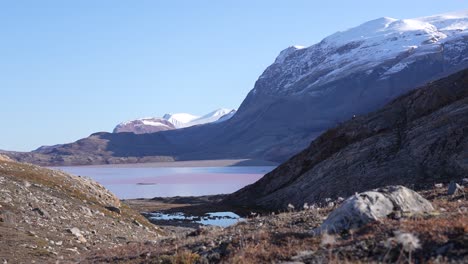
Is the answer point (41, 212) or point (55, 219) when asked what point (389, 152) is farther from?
point (41, 212)

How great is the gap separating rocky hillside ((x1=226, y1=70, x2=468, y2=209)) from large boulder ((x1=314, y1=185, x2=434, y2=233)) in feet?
123

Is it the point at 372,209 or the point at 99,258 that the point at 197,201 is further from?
the point at 372,209

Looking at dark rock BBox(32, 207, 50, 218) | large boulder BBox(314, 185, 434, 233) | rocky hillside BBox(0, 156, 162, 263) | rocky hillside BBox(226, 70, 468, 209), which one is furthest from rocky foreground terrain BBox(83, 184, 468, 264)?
rocky hillside BBox(226, 70, 468, 209)

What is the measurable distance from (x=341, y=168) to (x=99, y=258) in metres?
51.1

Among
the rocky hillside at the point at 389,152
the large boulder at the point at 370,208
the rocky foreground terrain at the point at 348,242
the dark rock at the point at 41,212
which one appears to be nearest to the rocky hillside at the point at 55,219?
the dark rock at the point at 41,212

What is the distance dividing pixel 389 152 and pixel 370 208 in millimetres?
51872

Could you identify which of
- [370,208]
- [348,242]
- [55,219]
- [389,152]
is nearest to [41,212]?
[55,219]

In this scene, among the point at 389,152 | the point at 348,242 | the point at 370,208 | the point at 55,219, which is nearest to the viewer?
the point at 348,242

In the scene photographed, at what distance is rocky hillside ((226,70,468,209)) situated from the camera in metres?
57.0

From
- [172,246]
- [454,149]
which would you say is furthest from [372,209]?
[454,149]

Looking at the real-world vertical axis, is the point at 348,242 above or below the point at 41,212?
above

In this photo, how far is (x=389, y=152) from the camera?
64.4 m

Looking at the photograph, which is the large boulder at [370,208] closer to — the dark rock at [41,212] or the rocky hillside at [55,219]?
the rocky hillside at [55,219]

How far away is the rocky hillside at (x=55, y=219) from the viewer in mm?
A: 24986
